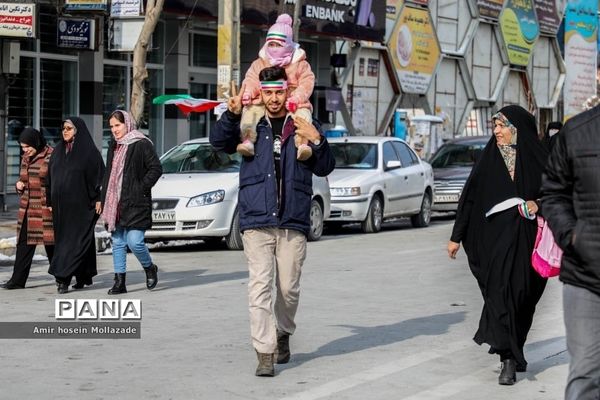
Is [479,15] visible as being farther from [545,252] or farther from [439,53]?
[545,252]

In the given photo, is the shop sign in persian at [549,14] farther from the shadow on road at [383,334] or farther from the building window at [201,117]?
the shadow on road at [383,334]

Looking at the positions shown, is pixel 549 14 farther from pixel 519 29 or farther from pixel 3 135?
pixel 3 135

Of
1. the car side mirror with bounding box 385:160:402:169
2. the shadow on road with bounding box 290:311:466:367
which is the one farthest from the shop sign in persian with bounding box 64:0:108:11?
the shadow on road with bounding box 290:311:466:367

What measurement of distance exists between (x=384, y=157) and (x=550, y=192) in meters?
17.4

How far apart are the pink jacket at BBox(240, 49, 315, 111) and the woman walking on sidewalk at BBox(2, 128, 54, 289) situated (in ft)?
17.8

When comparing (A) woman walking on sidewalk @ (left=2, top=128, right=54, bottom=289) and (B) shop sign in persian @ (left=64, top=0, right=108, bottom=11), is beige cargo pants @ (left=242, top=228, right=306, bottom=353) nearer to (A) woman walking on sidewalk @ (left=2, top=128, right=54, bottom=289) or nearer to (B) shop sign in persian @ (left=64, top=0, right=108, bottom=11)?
(A) woman walking on sidewalk @ (left=2, top=128, right=54, bottom=289)

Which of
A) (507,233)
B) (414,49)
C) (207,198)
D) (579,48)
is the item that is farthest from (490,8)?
(507,233)

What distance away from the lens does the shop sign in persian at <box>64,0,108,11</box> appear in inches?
942

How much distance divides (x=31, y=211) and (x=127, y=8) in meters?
9.68

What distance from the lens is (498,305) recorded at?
872cm

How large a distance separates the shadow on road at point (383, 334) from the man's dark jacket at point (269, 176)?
3.58 ft

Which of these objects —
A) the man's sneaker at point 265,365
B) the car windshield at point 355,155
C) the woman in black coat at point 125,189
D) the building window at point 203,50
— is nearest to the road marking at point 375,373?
the man's sneaker at point 265,365

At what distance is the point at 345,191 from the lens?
873 inches

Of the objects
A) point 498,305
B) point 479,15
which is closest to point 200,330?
point 498,305
